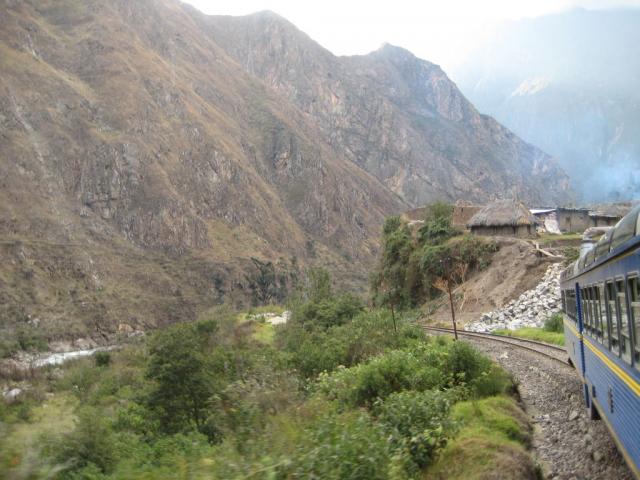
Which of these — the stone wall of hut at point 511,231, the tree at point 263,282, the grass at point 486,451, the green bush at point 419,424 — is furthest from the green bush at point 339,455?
the tree at point 263,282

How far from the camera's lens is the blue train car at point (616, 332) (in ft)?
18.5

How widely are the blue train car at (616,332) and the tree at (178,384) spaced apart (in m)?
12.8

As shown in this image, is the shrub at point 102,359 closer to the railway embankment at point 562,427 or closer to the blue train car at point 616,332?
the railway embankment at point 562,427

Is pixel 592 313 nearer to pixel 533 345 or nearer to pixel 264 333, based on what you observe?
pixel 533 345

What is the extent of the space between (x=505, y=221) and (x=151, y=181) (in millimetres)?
74716

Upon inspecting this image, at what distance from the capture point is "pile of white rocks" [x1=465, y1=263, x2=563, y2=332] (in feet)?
98.2

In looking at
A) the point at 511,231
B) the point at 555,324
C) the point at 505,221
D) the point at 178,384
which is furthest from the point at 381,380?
the point at 511,231

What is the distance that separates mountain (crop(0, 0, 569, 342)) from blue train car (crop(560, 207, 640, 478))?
72212mm

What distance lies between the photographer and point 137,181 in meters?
103

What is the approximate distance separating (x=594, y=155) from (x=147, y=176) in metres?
161

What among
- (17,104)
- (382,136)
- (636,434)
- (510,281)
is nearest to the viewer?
(636,434)

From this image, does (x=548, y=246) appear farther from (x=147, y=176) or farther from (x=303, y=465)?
(x=147, y=176)

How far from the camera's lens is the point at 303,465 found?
5.23 m

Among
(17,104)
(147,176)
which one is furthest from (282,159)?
(17,104)
